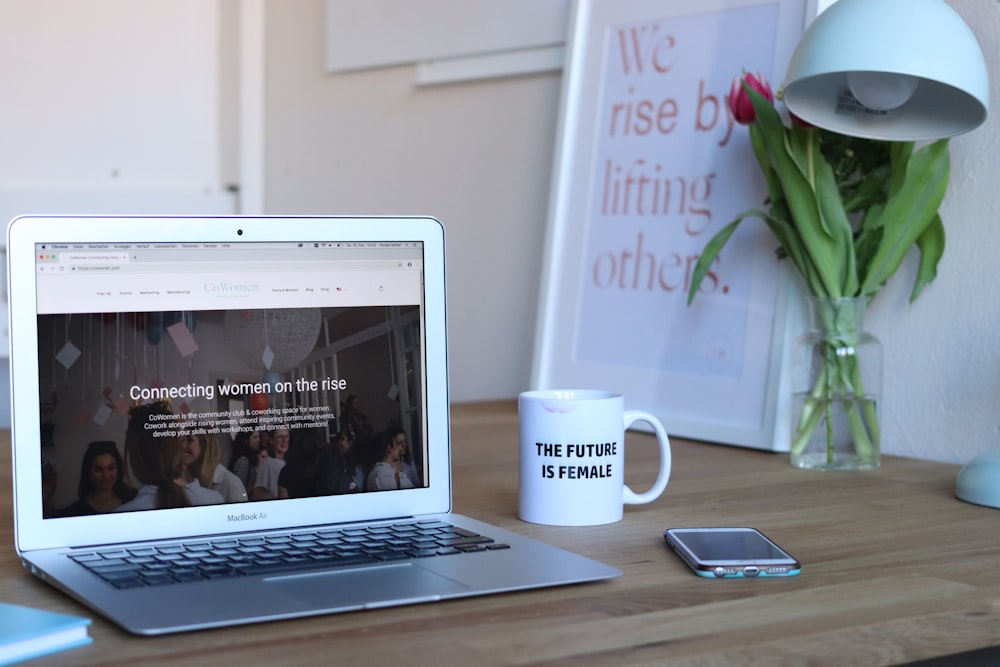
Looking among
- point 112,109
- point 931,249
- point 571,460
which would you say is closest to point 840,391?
point 931,249

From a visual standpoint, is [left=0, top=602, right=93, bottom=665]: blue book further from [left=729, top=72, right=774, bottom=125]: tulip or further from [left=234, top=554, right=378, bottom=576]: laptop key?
[left=729, top=72, right=774, bottom=125]: tulip

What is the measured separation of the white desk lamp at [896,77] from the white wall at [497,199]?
4.9 inches

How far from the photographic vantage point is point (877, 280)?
1141 mm

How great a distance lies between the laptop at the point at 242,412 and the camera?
693mm

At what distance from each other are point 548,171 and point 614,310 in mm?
293

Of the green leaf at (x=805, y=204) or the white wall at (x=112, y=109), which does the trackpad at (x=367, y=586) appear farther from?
the white wall at (x=112, y=109)

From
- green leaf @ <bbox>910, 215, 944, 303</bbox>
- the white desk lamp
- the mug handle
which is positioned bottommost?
the mug handle

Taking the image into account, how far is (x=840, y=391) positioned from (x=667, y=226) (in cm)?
31

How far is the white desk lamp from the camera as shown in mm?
922

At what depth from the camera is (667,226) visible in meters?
1.34

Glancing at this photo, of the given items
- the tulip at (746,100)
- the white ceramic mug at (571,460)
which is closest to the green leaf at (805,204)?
the tulip at (746,100)

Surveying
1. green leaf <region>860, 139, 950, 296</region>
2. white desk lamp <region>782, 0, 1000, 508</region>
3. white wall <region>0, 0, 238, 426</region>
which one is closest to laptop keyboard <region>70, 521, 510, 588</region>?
white desk lamp <region>782, 0, 1000, 508</region>

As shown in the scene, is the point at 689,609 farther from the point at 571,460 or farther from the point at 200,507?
the point at 200,507

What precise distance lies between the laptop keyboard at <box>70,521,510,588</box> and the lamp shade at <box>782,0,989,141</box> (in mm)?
519
